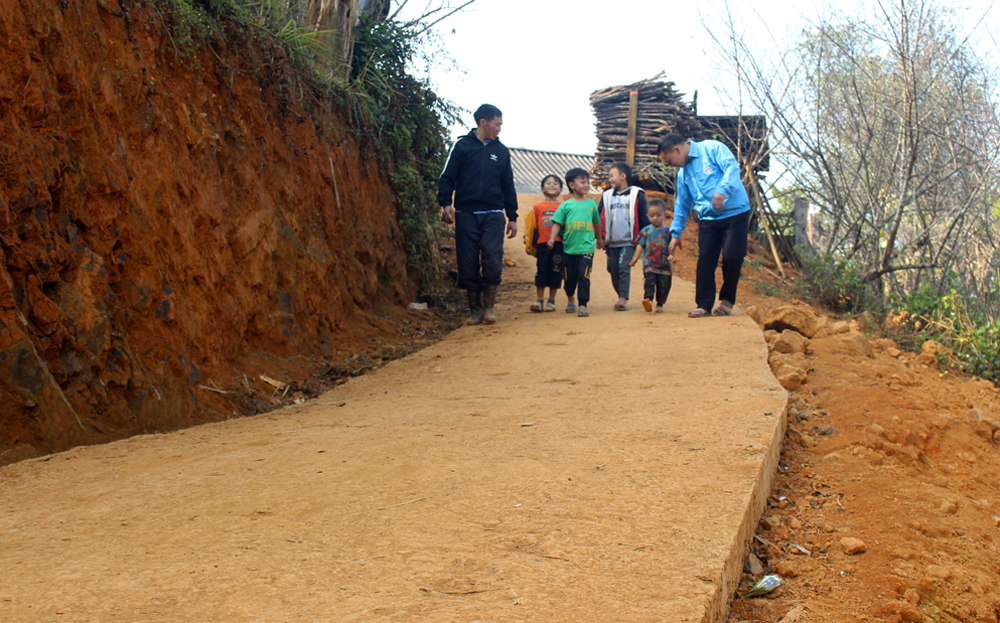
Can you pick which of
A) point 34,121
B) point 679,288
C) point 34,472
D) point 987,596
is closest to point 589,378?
point 987,596

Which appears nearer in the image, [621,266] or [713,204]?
[713,204]

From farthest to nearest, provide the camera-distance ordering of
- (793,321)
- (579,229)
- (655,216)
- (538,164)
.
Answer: (538,164) < (655,216) < (579,229) < (793,321)

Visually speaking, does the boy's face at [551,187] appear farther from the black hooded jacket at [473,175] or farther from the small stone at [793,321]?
the small stone at [793,321]

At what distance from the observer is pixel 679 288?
391 inches

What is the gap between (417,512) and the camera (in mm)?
2311

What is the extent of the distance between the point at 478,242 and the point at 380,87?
2.28 metres

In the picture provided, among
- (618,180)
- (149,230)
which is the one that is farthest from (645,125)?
(149,230)

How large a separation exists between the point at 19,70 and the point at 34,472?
1.92 meters

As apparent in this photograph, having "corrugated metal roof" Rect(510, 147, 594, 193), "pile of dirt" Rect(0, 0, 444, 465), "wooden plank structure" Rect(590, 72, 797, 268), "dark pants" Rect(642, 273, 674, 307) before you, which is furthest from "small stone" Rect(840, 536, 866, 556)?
"corrugated metal roof" Rect(510, 147, 594, 193)

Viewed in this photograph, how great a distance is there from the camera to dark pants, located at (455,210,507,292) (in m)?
6.98

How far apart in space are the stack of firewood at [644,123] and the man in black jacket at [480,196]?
8.86 metres

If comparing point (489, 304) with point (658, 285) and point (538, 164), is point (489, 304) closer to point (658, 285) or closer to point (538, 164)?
point (658, 285)

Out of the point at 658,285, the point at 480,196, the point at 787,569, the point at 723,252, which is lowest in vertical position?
the point at 787,569

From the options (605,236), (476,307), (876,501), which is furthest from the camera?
(605,236)
